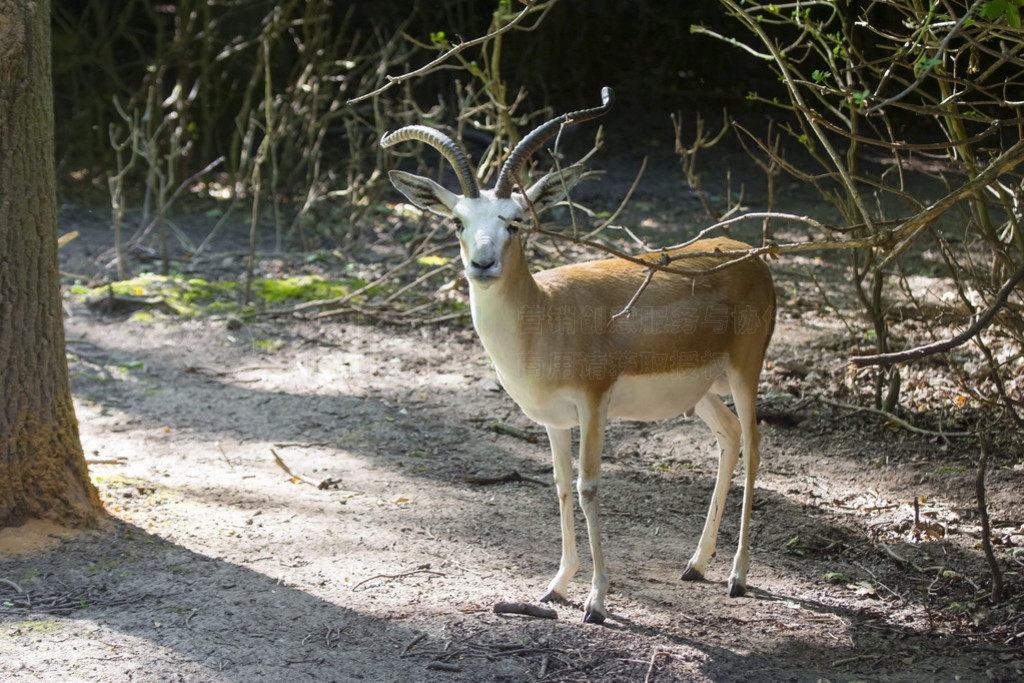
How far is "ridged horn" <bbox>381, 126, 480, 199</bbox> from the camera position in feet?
16.0

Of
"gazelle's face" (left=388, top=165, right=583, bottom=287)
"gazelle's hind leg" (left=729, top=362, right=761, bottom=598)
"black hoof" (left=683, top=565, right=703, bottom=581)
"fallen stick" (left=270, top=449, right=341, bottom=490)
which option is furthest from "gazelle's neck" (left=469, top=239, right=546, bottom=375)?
"fallen stick" (left=270, top=449, right=341, bottom=490)

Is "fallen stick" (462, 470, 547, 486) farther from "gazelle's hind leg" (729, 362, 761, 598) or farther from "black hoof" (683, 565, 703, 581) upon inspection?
"gazelle's hind leg" (729, 362, 761, 598)

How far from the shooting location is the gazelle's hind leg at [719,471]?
5.29 metres

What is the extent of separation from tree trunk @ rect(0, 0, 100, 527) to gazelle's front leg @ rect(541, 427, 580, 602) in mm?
2350

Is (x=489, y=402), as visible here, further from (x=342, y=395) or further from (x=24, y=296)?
(x=24, y=296)

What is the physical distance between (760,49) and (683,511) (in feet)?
37.2

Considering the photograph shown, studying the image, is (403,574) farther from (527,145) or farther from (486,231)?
(527,145)

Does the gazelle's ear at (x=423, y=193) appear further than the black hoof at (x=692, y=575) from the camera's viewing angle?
No

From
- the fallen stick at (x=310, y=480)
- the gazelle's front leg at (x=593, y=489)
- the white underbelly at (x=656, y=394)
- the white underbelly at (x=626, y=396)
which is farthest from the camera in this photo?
the fallen stick at (x=310, y=480)

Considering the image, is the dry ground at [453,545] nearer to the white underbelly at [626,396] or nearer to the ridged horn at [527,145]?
the white underbelly at [626,396]

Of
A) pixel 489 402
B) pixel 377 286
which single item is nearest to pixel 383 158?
pixel 377 286

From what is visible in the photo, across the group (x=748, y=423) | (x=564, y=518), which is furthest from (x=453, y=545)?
(x=748, y=423)

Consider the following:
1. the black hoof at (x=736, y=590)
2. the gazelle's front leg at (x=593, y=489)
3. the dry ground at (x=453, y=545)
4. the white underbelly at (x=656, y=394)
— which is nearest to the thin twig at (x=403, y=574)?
the dry ground at (x=453, y=545)

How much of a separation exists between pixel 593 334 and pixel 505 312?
451mm
